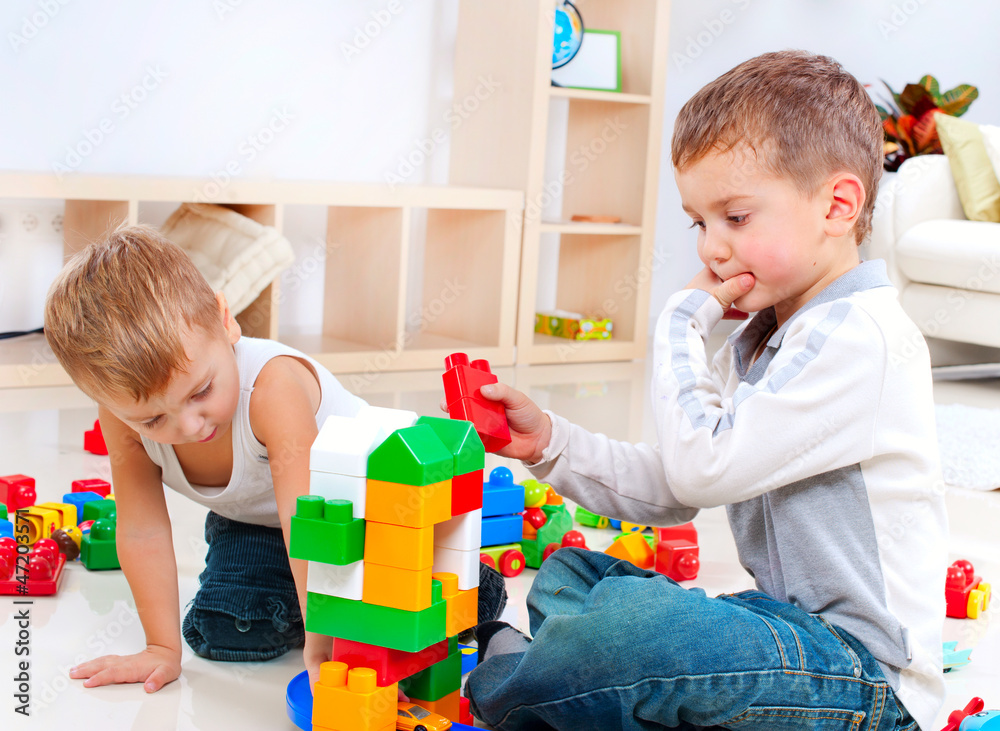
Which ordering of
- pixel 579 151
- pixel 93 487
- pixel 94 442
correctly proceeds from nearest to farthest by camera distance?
pixel 93 487
pixel 94 442
pixel 579 151

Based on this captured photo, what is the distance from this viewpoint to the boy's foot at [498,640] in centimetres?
85

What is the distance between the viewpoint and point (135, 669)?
87 centimetres

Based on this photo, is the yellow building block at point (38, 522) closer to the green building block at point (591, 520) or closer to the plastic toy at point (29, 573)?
the plastic toy at point (29, 573)

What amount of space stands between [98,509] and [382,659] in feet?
2.10

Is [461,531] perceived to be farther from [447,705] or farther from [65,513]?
[65,513]

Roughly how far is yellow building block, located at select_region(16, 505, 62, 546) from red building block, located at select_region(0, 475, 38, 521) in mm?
110

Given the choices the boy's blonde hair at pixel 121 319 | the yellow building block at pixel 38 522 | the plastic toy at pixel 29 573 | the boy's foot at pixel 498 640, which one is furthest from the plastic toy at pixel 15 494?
the boy's foot at pixel 498 640

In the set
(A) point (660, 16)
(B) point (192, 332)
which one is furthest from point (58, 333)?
(A) point (660, 16)

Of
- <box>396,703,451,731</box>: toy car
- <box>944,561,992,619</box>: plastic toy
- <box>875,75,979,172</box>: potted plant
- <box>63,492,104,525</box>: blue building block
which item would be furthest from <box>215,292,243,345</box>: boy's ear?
<box>875,75,979,172</box>: potted plant

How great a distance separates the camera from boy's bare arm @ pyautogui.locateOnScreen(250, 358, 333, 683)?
83 cm

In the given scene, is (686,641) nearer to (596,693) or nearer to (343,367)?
(596,693)

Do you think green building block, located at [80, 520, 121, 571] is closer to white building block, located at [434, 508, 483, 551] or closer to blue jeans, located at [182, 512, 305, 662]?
blue jeans, located at [182, 512, 305, 662]

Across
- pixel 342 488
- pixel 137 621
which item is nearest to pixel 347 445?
pixel 342 488

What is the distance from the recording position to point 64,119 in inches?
88.7
